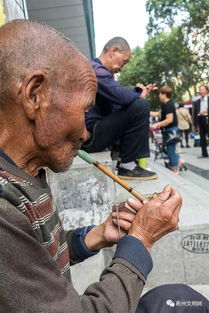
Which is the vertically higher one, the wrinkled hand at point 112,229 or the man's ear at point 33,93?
the man's ear at point 33,93

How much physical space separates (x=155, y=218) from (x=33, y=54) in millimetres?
621

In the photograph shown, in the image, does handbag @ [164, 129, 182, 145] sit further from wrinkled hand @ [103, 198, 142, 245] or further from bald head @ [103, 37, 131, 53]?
wrinkled hand @ [103, 198, 142, 245]

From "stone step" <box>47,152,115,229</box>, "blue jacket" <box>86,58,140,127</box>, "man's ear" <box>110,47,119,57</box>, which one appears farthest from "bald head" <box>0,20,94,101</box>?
"man's ear" <box>110,47,119,57</box>

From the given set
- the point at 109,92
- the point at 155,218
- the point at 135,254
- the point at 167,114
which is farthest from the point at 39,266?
the point at 167,114

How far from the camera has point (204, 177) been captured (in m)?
7.55

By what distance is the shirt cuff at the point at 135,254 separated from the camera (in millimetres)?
1122

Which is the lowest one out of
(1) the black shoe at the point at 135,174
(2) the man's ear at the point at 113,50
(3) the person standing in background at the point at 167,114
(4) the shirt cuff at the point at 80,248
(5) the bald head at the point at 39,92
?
(3) the person standing in background at the point at 167,114

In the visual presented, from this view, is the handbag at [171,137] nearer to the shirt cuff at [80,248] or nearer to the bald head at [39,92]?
the shirt cuff at [80,248]

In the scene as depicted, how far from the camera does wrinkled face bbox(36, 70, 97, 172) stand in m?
1.09

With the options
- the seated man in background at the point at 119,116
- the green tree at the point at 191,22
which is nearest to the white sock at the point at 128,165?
the seated man in background at the point at 119,116

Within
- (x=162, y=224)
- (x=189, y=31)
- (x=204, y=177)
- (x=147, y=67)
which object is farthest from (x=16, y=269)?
(x=147, y=67)

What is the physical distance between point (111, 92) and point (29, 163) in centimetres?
225

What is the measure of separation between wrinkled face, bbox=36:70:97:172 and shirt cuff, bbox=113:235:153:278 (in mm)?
307

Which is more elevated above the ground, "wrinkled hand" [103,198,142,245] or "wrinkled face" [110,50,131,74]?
"wrinkled face" [110,50,131,74]
